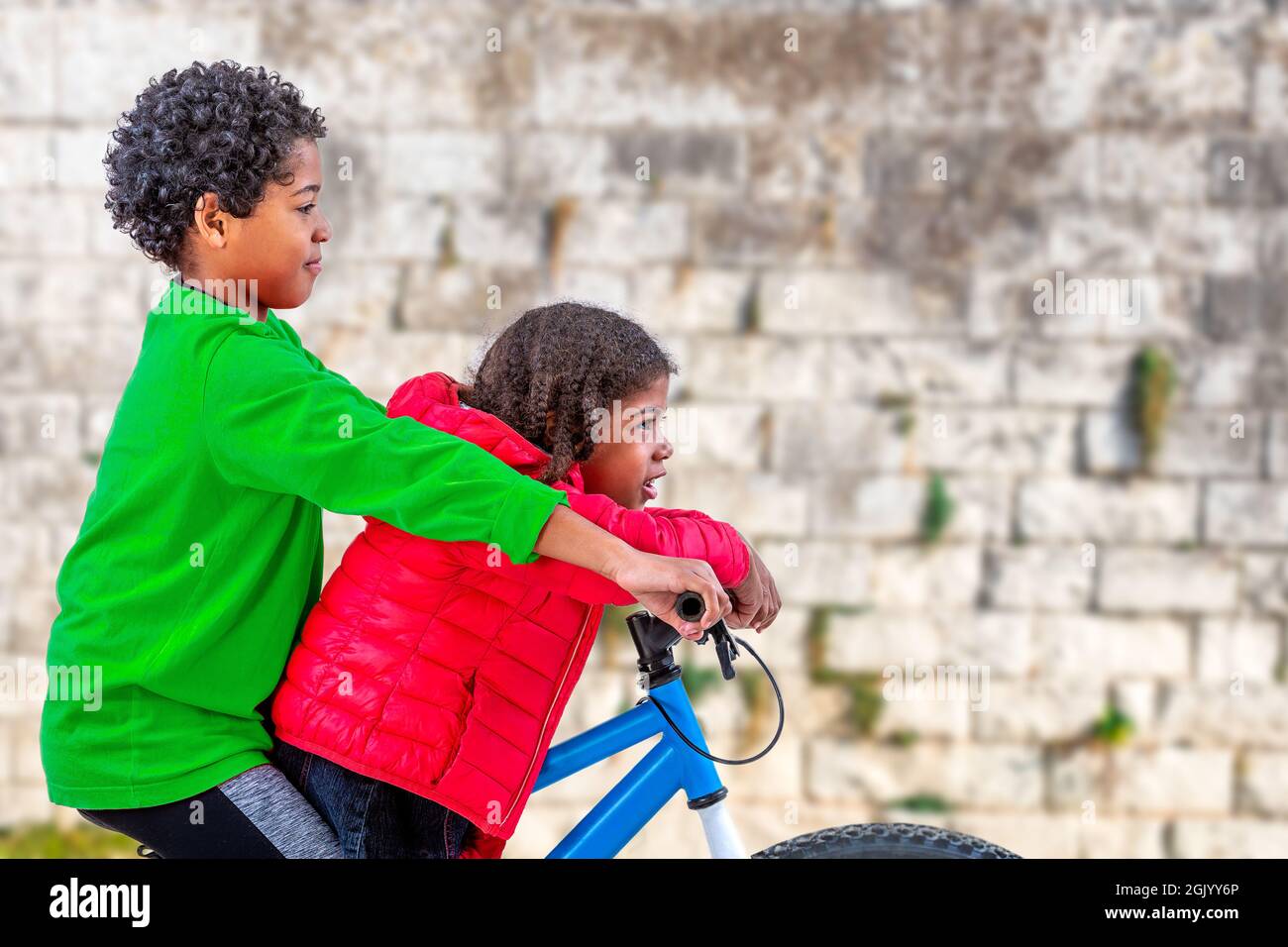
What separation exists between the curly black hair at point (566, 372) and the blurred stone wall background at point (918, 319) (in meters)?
2.92

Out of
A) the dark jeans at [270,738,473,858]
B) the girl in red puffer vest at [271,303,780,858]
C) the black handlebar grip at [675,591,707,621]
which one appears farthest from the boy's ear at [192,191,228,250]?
the black handlebar grip at [675,591,707,621]

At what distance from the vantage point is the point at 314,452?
1648 mm

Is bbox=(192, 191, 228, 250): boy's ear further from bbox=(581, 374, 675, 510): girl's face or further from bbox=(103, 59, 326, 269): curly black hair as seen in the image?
bbox=(581, 374, 675, 510): girl's face

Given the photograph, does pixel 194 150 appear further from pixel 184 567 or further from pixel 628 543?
pixel 628 543

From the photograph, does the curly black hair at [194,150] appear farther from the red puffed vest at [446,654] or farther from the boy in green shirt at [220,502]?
the red puffed vest at [446,654]

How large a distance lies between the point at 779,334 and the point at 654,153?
30.3 inches

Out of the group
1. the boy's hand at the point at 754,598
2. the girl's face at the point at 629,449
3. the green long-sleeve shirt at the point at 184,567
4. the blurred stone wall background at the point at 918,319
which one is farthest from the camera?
the blurred stone wall background at the point at 918,319

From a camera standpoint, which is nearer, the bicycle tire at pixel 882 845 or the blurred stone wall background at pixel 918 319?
the bicycle tire at pixel 882 845

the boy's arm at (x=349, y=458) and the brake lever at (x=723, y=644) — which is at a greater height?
Result: the boy's arm at (x=349, y=458)

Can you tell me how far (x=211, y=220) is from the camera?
1840 mm

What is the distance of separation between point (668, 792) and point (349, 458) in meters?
0.69

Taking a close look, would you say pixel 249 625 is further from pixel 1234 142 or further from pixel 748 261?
pixel 1234 142

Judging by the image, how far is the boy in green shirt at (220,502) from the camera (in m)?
1.64

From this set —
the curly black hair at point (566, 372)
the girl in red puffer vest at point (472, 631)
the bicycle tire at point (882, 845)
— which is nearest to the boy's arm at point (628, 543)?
the girl in red puffer vest at point (472, 631)
